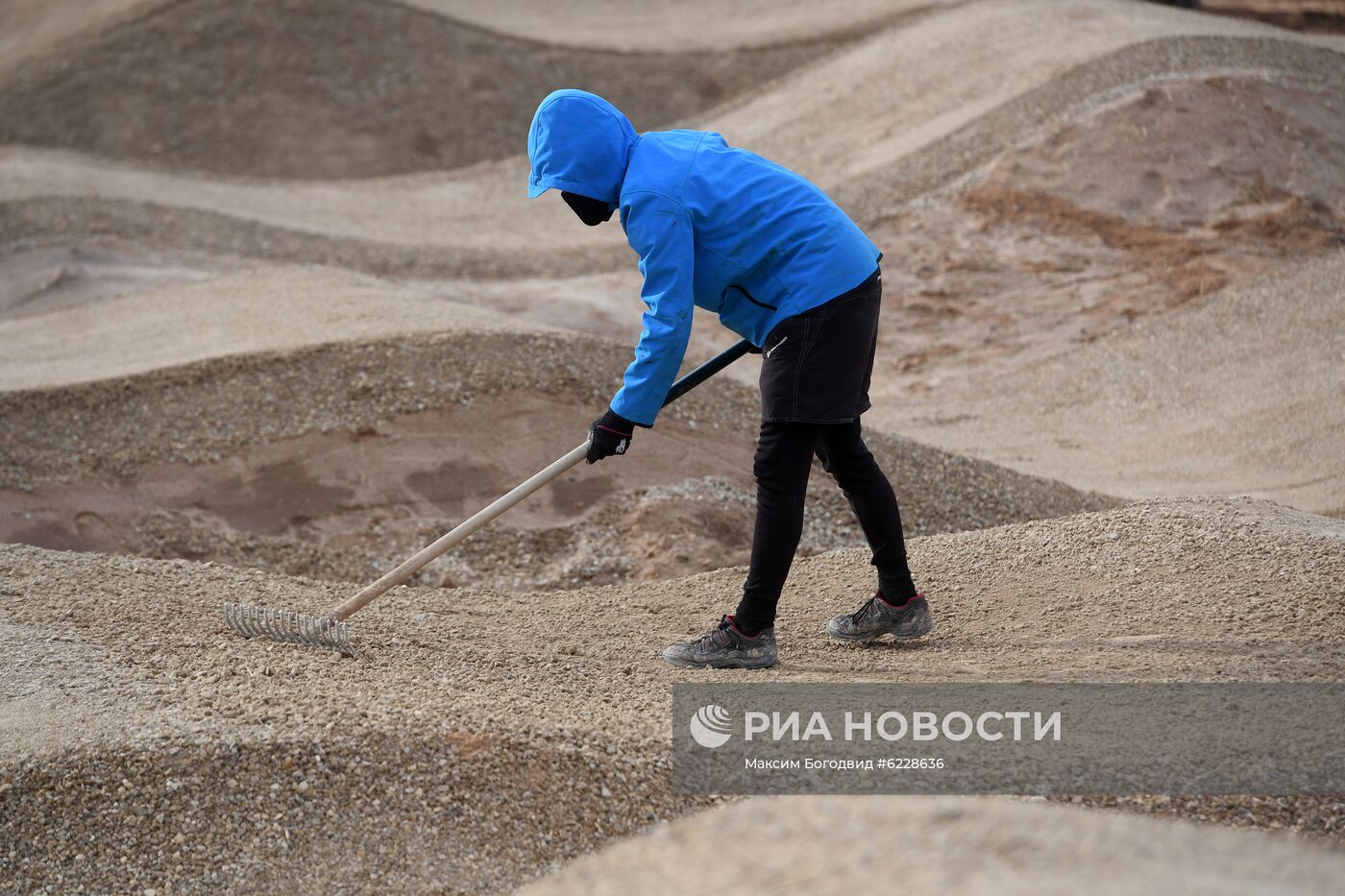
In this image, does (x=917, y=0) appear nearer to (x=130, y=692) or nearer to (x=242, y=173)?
(x=242, y=173)

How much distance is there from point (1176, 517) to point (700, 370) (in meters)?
1.97

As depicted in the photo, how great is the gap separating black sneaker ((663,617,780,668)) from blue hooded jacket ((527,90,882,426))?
73 centimetres

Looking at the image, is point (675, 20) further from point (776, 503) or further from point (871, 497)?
point (776, 503)

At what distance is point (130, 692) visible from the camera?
3.38 meters

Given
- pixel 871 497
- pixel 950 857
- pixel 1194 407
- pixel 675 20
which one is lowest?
pixel 1194 407

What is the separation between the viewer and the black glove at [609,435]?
3438 millimetres

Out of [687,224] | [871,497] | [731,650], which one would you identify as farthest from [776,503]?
[687,224]

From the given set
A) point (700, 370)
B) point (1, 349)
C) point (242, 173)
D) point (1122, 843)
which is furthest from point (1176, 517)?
point (242, 173)

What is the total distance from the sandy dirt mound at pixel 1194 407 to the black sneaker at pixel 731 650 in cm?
368

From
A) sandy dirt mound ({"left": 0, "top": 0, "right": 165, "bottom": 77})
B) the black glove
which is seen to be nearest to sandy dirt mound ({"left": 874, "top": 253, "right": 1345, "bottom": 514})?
the black glove

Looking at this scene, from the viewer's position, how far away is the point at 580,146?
329 cm

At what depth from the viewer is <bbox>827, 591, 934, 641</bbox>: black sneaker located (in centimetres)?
386

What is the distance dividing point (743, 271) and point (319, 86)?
14272mm

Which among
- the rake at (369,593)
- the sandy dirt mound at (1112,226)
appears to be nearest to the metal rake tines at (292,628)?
the rake at (369,593)
